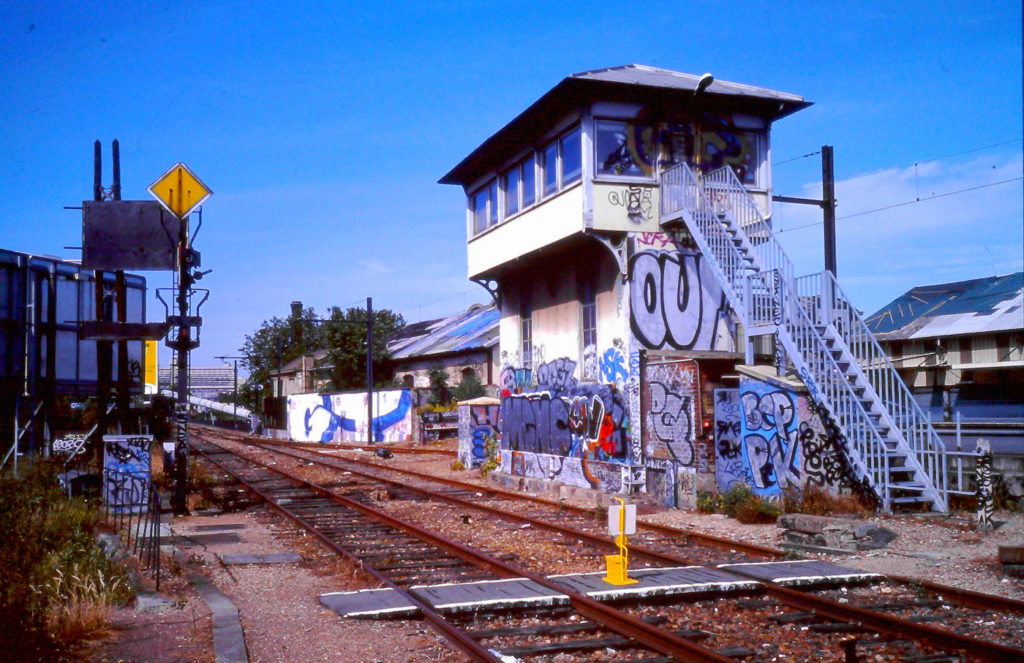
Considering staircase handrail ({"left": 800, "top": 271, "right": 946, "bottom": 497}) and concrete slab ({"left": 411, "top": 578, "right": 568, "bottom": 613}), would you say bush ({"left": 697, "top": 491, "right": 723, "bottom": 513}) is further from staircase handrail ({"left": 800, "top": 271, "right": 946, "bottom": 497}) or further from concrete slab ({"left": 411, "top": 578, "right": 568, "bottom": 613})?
concrete slab ({"left": 411, "top": 578, "right": 568, "bottom": 613})

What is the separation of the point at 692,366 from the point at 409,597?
848 centimetres

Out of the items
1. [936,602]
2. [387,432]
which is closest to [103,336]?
[936,602]

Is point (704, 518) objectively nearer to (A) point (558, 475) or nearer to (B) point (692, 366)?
(B) point (692, 366)

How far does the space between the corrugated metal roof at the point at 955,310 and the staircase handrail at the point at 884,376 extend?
48.6ft

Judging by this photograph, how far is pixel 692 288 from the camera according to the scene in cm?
1761

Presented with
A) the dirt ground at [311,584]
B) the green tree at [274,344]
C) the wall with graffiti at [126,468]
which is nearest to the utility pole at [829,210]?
the dirt ground at [311,584]

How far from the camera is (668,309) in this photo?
686 inches

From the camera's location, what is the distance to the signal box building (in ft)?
46.1

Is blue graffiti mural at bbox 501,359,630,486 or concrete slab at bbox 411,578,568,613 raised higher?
blue graffiti mural at bbox 501,359,630,486

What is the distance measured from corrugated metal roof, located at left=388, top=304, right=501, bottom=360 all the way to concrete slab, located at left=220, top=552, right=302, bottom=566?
26744 millimetres

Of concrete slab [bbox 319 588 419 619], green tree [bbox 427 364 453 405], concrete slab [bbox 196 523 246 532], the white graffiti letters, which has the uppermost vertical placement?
the white graffiti letters

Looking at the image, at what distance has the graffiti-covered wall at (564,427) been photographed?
17.4 metres

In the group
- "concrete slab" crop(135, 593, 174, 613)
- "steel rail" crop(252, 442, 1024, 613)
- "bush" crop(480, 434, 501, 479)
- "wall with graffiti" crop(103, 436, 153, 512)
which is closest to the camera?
"steel rail" crop(252, 442, 1024, 613)

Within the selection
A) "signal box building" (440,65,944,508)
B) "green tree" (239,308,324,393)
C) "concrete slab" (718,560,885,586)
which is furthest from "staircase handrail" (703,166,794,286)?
"green tree" (239,308,324,393)
